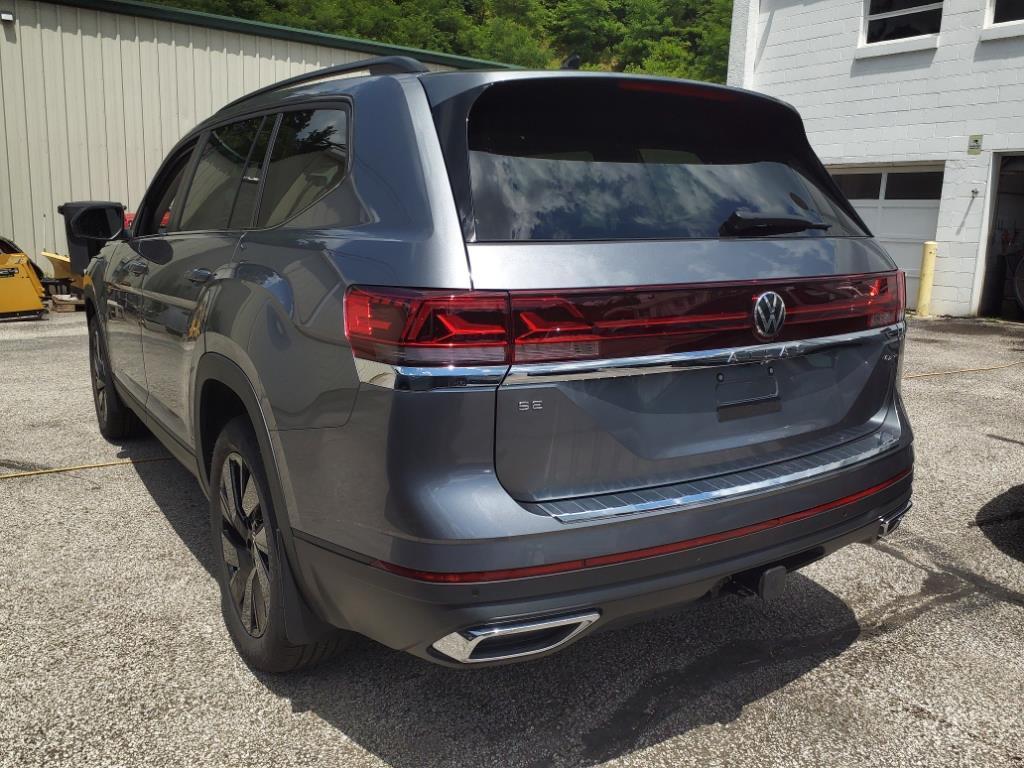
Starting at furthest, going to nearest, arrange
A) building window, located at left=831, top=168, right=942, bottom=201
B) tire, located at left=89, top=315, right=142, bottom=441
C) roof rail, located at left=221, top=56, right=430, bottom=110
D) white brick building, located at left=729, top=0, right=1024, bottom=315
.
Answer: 1. building window, located at left=831, top=168, right=942, bottom=201
2. white brick building, located at left=729, top=0, right=1024, bottom=315
3. tire, located at left=89, top=315, right=142, bottom=441
4. roof rail, located at left=221, top=56, right=430, bottom=110

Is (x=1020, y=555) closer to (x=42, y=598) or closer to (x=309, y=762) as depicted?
(x=309, y=762)

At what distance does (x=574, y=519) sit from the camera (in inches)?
79.9

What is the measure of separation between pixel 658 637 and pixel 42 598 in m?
2.30

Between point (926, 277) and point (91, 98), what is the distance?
44.3 ft

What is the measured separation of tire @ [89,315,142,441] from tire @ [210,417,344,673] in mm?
2392

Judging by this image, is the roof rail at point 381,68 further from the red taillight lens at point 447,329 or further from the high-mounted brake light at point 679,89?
the red taillight lens at point 447,329

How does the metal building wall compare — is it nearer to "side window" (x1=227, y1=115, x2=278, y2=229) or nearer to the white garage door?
the white garage door

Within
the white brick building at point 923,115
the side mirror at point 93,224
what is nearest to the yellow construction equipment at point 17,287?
the side mirror at point 93,224

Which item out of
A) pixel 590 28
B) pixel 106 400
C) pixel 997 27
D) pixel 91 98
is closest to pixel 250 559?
pixel 106 400

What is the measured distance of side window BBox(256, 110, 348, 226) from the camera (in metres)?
2.52

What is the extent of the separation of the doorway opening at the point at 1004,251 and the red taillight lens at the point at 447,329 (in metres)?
14.0

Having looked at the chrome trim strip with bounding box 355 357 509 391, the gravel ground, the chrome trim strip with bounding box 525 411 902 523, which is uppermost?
the chrome trim strip with bounding box 355 357 509 391

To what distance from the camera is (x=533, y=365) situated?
Answer: 1.99 meters

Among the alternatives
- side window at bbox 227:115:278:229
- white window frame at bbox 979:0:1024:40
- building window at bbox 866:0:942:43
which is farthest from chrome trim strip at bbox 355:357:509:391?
building window at bbox 866:0:942:43
